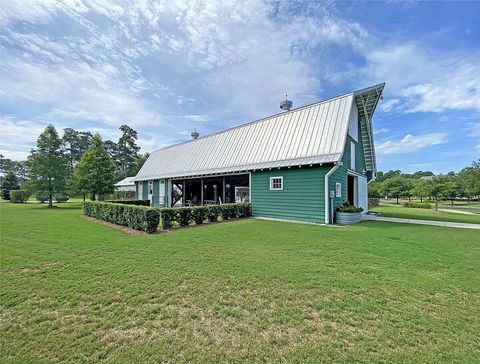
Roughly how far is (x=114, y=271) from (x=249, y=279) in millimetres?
2854

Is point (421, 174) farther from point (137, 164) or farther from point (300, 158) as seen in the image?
point (137, 164)

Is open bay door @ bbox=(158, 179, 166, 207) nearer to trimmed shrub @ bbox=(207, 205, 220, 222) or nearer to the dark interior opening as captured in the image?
trimmed shrub @ bbox=(207, 205, 220, 222)

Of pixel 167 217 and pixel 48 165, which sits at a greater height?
pixel 48 165

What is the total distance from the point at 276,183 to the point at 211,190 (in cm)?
940

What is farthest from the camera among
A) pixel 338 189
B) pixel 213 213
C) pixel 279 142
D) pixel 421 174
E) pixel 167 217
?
pixel 421 174

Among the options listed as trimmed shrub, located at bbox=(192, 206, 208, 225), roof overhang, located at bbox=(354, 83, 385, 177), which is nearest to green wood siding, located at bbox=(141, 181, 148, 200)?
trimmed shrub, located at bbox=(192, 206, 208, 225)

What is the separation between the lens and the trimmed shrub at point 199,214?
34.0ft

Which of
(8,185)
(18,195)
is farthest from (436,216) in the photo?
(8,185)

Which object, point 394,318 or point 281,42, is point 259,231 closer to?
point 394,318

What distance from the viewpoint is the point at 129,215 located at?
9781mm

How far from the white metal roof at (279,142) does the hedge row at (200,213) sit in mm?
2629

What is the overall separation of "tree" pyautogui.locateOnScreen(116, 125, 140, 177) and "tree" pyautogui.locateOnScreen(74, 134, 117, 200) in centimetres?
3177

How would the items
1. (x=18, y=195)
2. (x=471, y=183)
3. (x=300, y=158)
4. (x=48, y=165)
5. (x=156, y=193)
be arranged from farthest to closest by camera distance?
1. (x=471, y=183)
2. (x=18, y=195)
3. (x=48, y=165)
4. (x=156, y=193)
5. (x=300, y=158)

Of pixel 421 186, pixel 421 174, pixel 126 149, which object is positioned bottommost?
pixel 421 186
